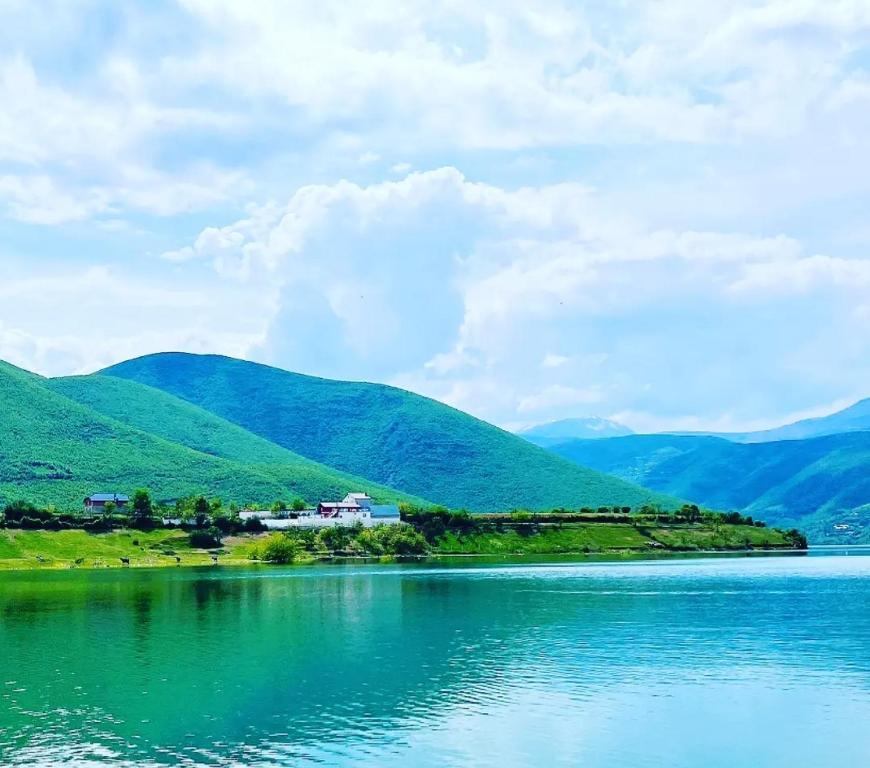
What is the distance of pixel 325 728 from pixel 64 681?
83.1ft

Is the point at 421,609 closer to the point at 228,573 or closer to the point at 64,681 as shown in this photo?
the point at 64,681

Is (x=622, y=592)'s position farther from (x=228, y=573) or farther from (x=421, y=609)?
(x=228, y=573)

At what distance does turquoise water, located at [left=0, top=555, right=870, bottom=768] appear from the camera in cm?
5153

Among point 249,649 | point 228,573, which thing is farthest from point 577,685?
point 228,573

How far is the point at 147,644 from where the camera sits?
88500mm

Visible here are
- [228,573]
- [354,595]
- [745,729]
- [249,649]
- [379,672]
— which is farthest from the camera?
[228,573]

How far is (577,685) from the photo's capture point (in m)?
67.4

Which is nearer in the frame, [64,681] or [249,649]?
[64,681]

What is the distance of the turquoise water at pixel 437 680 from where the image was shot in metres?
51.5

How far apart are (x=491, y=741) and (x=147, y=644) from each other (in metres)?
45.8

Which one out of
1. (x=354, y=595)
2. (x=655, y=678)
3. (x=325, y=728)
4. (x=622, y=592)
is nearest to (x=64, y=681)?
(x=325, y=728)

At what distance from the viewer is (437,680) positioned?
70625 millimetres

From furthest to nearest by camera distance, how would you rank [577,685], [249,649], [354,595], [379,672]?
[354,595], [249,649], [379,672], [577,685]

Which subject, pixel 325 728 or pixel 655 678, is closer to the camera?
pixel 325 728
